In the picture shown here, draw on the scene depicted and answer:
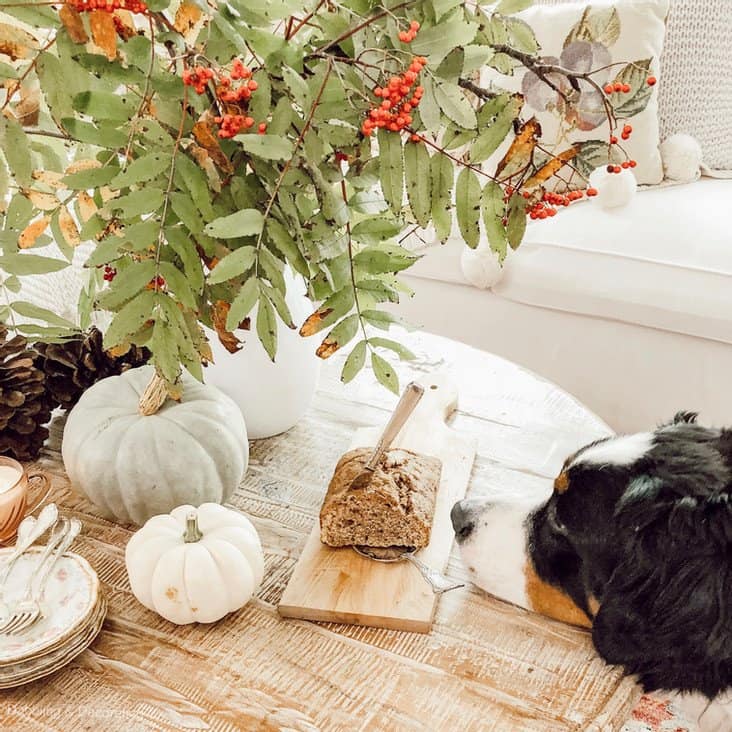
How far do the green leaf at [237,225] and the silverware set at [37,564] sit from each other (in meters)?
0.48

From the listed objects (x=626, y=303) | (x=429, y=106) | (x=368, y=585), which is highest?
(x=429, y=106)

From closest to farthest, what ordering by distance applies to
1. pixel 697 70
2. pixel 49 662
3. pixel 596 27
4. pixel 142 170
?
pixel 142 170 < pixel 49 662 < pixel 596 27 < pixel 697 70

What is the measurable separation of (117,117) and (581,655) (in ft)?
2.47

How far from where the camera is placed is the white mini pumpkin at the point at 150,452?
1.00m

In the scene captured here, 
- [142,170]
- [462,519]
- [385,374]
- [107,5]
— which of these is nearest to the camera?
[107,5]

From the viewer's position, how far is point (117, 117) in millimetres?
690

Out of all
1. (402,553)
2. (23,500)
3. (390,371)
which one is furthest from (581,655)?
(23,500)

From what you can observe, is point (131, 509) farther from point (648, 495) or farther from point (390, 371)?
point (648, 495)

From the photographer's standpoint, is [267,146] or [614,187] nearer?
[267,146]

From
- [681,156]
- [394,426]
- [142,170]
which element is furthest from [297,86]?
[681,156]

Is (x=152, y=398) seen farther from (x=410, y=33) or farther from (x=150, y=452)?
(x=410, y=33)

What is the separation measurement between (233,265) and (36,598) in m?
0.46

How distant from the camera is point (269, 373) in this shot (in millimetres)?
1172

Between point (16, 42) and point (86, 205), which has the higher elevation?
point (16, 42)
